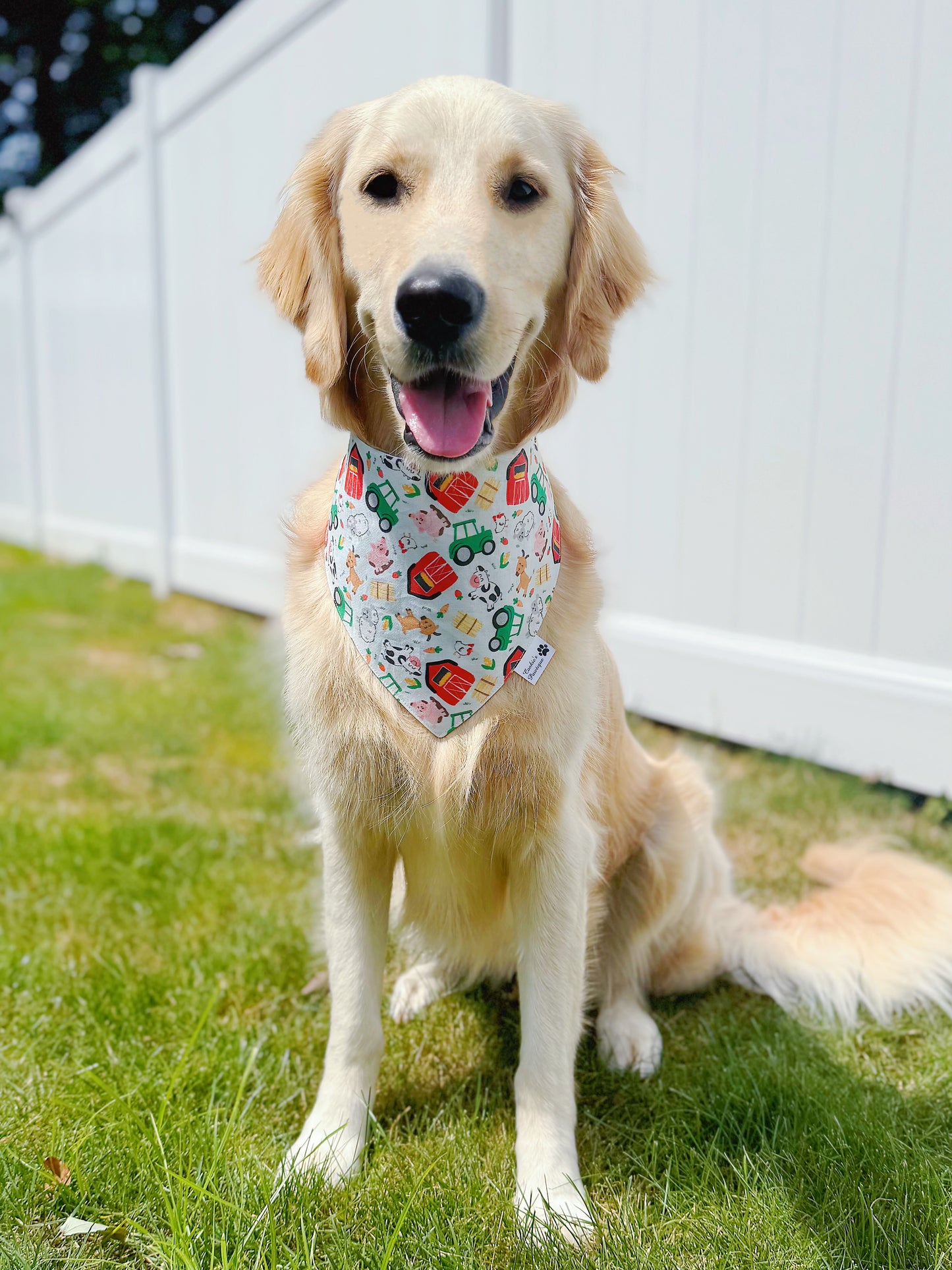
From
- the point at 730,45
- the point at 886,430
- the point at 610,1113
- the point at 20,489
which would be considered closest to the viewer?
the point at 610,1113

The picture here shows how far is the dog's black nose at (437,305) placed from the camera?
1319 mm

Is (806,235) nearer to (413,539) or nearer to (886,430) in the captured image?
(886,430)

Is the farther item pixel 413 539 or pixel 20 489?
pixel 20 489

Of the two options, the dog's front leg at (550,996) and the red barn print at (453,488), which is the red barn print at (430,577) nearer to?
the red barn print at (453,488)

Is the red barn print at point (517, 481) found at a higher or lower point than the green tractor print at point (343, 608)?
higher

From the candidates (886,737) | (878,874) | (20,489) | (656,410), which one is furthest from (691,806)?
(20,489)

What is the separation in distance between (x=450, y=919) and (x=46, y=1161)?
73cm

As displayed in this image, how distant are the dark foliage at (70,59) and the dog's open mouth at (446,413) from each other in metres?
20.4

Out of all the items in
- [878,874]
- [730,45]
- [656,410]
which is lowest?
[878,874]

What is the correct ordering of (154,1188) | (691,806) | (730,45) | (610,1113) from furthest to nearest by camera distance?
(730,45) → (691,806) → (610,1113) → (154,1188)

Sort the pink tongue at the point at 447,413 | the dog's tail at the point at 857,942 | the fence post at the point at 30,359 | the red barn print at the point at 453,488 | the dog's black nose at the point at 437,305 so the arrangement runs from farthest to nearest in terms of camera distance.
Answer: the fence post at the point at 30,359 → the dog's tail at the point at 857,942 → the red barn print at the point at 453,488 → the pink tongue at the point at 447,413 → the dog's black nose at the point at 437,305

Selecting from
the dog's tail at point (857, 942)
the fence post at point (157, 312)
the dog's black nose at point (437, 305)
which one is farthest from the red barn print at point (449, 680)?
the fence post at point (157, 312)

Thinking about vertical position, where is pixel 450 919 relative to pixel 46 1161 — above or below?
above

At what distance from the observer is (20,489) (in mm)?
10641
